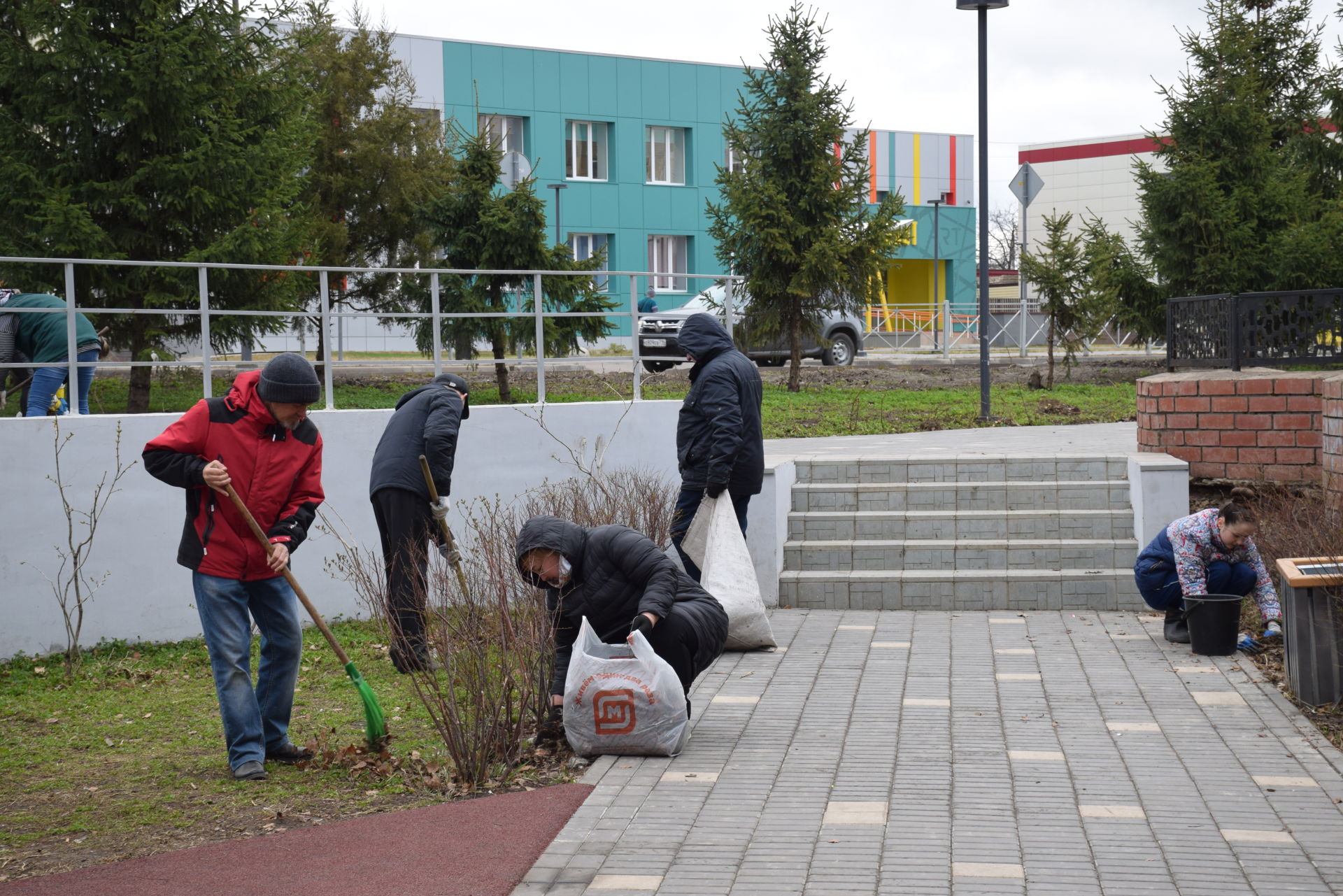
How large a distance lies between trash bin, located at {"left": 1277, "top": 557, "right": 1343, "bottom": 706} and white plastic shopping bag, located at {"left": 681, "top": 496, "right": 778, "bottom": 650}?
291 centimetres

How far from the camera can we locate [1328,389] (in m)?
8.82

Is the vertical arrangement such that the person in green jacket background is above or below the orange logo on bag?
above

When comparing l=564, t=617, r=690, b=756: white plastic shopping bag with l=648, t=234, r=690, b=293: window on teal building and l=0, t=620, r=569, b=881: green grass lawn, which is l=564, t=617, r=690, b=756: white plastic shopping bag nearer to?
l=0, t=620, r=569, b=881: green grass lawn

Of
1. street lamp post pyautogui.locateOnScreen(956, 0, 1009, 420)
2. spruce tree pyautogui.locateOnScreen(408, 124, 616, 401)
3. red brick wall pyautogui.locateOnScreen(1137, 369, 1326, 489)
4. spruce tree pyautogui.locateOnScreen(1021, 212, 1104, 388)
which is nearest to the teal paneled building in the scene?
spruce tree pyautogui.locateOnScreen(1021, 212, 1104, 388)

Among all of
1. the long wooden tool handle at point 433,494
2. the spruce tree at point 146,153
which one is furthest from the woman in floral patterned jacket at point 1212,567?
the spruce tree at point 146,153

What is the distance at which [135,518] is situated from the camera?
852 centimetres

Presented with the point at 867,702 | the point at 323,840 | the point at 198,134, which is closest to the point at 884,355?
the point at 198,134

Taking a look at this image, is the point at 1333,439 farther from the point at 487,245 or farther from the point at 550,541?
the point at 487,245

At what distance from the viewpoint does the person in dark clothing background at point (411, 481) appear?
697 cm

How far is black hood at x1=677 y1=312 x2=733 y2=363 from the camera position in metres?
8.06

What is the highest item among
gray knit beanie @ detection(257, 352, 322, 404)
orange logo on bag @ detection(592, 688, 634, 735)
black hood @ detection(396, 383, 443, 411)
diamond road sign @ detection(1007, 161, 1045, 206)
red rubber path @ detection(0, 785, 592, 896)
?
diamond road sign @ detection(1007, 161, 1045, 206)

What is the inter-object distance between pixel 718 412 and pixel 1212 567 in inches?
123

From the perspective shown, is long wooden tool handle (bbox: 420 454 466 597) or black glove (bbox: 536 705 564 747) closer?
black glove (bbox: 536 705 564 747)

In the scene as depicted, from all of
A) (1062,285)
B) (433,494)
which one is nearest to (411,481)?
(433,494)
